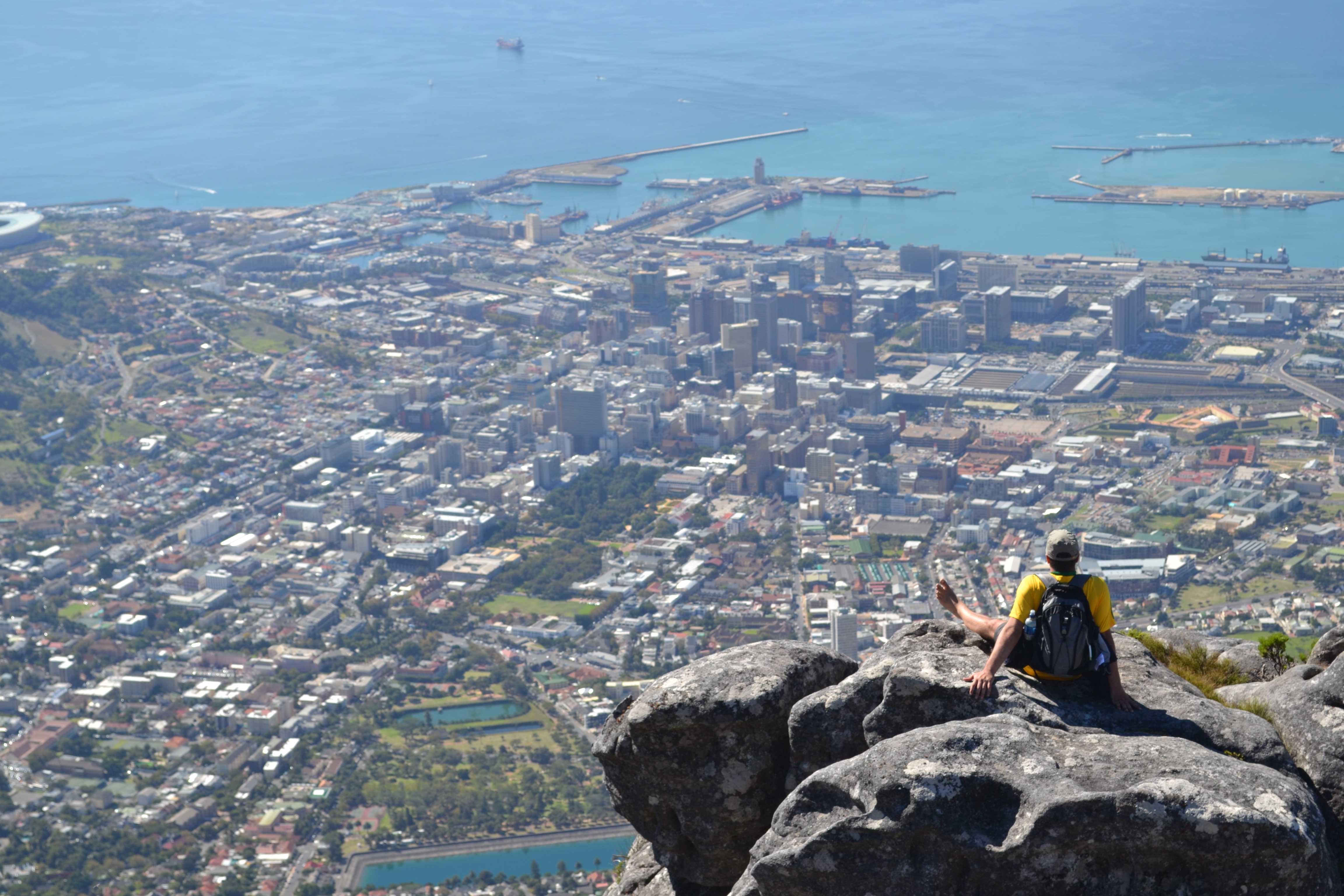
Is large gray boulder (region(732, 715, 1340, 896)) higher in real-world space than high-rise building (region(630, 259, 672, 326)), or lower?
higher

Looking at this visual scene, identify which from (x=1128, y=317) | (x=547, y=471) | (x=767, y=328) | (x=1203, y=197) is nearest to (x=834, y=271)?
(x=767, y=328)

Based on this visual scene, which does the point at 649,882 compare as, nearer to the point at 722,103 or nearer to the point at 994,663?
the point at 994,663

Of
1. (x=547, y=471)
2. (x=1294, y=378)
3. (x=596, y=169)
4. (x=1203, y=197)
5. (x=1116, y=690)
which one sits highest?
(x=1116, y=690)

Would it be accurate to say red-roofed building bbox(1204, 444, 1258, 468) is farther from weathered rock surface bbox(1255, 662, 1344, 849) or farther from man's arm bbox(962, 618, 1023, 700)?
man's arm bbox(962, 618, 1023, 700)

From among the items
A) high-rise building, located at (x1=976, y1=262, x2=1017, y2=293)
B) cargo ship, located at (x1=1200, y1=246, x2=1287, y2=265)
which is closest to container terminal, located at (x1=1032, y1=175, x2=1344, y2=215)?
cargo ship, located at (x1=1200, y1=246, x2=1287, y2=265)

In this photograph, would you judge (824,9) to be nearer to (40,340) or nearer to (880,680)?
(40,340)

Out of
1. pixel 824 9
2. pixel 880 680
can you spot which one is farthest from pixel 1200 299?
pixel 824 9

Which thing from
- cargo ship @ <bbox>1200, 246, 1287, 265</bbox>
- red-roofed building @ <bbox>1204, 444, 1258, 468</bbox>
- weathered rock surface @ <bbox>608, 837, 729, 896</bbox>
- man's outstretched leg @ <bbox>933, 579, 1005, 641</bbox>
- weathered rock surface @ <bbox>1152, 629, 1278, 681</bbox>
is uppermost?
man's outstretched leg @ <bbox>933, 579, 1005, 641</bbox>
